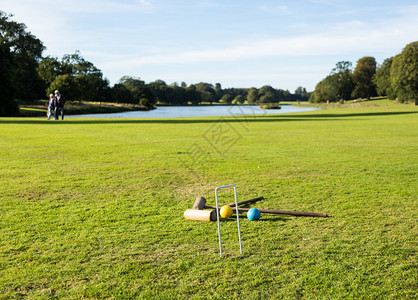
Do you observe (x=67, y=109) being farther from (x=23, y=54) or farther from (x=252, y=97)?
(x=252, y=97)

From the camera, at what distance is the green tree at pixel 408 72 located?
261 feet

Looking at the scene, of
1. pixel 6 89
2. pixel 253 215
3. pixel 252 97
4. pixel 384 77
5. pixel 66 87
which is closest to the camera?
pixel 253 215

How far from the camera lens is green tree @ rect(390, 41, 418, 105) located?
261ft

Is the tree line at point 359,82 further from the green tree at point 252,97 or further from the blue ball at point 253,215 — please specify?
the blue ball at point 253,215

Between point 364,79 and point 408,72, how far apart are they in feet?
195

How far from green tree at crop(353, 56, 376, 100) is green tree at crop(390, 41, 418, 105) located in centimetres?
5196

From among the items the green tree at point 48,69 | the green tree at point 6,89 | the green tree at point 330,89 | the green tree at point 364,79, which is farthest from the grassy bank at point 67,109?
the green tree at point 364,79

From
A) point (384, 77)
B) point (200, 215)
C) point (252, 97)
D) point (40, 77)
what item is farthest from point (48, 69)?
point (384, 77)

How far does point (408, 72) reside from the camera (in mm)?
79688

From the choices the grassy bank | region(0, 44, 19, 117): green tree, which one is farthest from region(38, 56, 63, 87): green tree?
region(0, 44, 19, 117): green tree

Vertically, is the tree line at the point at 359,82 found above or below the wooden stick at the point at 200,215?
above

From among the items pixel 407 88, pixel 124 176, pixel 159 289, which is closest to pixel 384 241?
pixel 159 289

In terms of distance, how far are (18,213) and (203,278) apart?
14.4 ft

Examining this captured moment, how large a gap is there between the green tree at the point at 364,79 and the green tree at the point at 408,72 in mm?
51957
